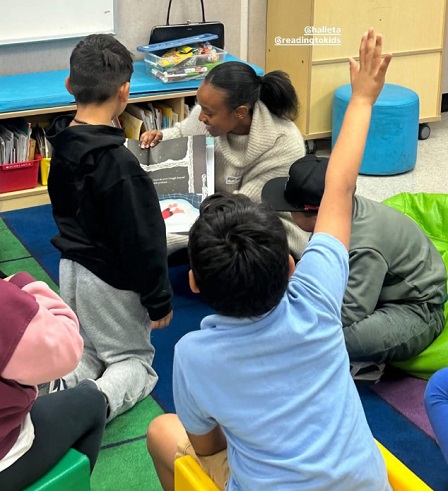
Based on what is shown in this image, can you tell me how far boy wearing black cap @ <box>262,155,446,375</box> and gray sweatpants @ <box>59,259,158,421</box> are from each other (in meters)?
0.55

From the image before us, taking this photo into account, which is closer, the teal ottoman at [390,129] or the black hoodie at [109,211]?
the black hoodie at [109,211]

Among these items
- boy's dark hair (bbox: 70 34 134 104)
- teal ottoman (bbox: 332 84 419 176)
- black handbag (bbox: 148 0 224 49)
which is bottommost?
teal ottoman (bbox: 332 84 419 176)

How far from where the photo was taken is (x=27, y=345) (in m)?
1.31

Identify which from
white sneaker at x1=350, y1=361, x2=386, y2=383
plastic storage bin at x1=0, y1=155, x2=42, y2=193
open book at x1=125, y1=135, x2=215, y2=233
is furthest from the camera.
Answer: plastic storage bin at x1=0, y1=155, x2=42, y2=193

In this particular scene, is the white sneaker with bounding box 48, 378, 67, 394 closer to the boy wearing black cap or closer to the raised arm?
the boy wearing black cap

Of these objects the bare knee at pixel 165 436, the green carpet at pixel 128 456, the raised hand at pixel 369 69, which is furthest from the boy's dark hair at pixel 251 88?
the bare knee at pixel 165 436

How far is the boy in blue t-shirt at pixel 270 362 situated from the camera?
1174 millimetres

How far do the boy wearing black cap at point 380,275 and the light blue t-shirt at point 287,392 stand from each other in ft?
3.17

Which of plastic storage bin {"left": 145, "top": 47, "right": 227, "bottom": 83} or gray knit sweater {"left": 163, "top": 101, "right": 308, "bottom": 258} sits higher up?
plastic storage bin {"left": 145, "top": 47, "right": 227, "bottom": 83}

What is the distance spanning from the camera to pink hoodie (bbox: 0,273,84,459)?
4.26 ft

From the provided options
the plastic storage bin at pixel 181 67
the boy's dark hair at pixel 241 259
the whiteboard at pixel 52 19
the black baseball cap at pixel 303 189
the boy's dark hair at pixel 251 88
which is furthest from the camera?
the plastic storage bin at pixel 181 67

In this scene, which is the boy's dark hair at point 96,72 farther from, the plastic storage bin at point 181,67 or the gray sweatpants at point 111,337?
the plastic storage bin at point 181,67

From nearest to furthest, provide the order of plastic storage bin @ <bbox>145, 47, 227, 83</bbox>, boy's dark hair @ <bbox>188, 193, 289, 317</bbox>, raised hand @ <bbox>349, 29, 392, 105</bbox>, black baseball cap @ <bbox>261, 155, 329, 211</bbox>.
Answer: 1. boy's dark hair @ <bbox>188, 193, 289, 317</bbox>
2. raised hand @ <bbox>349, 29, 392, 105</bbox>
3. black baseball cap @ <bbox>261, 155, 329, 211</bbox>
4. plastic storage bin @ <bbox>145, 47, 227, 83</bbox>

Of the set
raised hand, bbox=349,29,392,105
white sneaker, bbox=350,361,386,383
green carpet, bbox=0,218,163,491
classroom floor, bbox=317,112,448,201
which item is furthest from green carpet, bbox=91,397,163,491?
classroom floor, bbox=317,112,448,201
